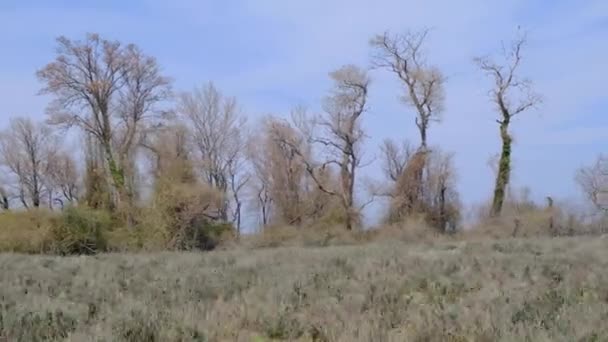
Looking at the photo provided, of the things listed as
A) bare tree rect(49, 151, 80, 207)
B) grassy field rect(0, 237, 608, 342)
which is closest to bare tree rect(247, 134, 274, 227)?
bare tree rect(49, 151, 80, 207)

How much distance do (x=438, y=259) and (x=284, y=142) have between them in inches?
1030

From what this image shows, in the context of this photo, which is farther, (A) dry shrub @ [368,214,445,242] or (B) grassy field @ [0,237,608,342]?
(A) dry shrub @ [368,214,445,242]

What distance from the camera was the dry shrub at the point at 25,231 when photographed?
28.2m

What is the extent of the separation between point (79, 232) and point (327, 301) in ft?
81.2

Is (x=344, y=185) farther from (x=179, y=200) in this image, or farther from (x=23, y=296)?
(x=23, y=296)

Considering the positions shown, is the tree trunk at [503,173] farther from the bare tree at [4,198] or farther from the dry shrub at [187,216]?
the bare tree at [4,198]

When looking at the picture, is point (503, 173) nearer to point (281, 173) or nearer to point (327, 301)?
point (281, 173)

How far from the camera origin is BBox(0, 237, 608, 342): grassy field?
5.80 metres

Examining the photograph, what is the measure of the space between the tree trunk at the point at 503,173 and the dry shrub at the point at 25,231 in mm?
22417

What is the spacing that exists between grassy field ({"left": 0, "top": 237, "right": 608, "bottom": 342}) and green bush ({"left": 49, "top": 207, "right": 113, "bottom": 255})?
1704 cm

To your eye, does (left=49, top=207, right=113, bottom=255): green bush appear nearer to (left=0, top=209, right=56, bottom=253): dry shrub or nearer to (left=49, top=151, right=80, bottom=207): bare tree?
(left=0, top=209, right=56, bottom=253): dry shrub

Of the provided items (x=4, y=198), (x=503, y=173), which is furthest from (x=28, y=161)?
(x=503, y=173)

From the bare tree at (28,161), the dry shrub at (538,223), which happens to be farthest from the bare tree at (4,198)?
the dry shrub at (538,223)

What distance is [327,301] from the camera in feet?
26.3
